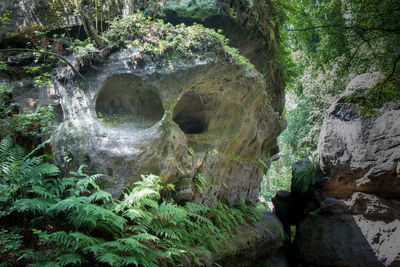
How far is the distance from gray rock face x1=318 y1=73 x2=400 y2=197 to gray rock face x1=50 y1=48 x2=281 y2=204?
2674 mm

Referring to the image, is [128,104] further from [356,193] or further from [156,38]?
[356,193]

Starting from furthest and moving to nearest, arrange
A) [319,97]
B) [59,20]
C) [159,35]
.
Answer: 1. [319,97]
2. [59,20]
3. [159,35]

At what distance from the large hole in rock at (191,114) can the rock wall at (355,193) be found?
4423 millimetres

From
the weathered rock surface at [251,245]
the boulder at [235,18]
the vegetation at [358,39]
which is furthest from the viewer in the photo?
the boulder at [235,18]

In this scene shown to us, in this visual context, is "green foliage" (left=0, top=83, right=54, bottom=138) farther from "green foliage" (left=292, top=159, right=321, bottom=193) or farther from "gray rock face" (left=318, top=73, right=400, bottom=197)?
"green foliage" (left=292, top=159, right=321, bottom=193)

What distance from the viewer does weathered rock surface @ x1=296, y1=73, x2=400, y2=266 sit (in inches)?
288

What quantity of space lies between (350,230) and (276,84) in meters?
6.14

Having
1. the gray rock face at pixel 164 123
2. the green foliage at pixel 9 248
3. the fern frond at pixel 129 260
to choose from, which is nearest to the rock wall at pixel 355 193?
the gray rock face at pixel 164 123

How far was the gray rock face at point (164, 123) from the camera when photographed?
17.6 feet

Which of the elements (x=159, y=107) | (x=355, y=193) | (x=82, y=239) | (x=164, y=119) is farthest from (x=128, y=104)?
(x=355, y=193)

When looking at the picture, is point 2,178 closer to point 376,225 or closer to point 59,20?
point 59,20

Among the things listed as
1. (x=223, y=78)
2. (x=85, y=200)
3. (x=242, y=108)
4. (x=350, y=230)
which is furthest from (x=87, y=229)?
(x=350, y=230)

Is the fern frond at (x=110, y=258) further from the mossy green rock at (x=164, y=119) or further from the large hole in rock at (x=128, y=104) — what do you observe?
the large hole in rock at (x=128, y=104)

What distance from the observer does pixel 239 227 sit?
25.2 feet
